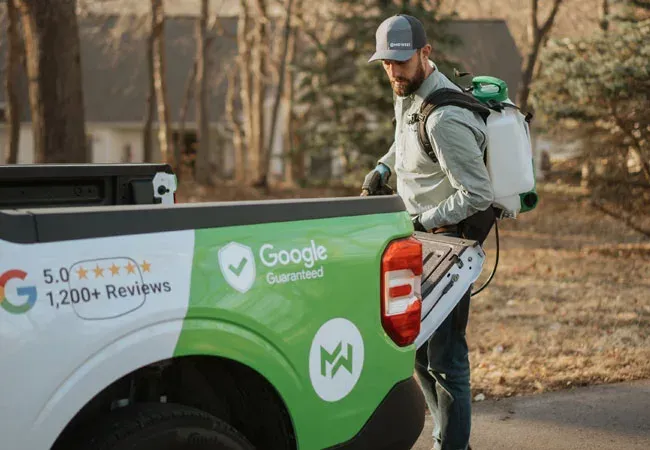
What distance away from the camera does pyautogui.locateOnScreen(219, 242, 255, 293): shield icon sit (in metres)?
2.67

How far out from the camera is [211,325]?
2.63 m

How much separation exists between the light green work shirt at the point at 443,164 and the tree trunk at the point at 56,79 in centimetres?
775

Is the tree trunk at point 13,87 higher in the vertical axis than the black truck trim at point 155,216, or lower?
higher

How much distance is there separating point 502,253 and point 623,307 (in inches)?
196

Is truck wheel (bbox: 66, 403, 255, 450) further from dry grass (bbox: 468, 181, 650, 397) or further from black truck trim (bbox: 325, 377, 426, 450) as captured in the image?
dry grass (bbox: 468, 181, 650, 397)

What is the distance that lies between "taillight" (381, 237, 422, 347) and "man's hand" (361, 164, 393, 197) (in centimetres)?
124

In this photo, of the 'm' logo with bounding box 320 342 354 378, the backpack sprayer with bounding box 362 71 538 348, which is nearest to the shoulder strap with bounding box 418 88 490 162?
the backpack sprayer with bounding box 362 71 538 348

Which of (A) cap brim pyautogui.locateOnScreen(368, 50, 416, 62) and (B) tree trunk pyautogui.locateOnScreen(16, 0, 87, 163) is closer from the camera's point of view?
(A) cap brim pyautogui.locateOnScreen(368, 50, 416, 62)

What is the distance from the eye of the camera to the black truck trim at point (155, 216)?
2.34 metres

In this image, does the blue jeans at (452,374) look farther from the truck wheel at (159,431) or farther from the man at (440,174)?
the truck wheel at (159,431)

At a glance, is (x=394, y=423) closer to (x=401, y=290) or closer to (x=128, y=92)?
(x=401, y=290)

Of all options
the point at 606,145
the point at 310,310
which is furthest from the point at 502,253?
the point at 310,310

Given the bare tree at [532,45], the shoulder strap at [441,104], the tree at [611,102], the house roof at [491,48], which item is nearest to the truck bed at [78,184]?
the shoulder strap at [441,104]

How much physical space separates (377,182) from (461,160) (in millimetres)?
678
